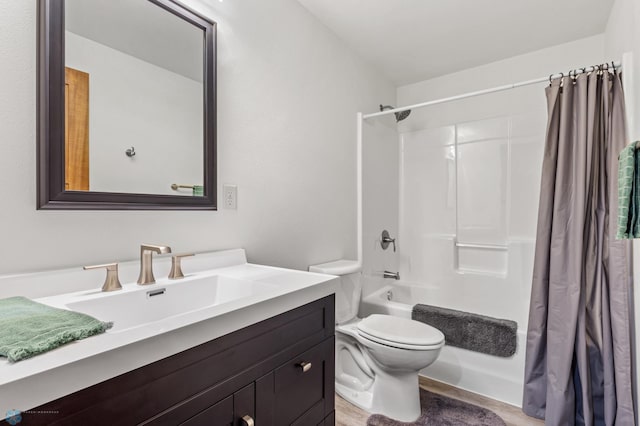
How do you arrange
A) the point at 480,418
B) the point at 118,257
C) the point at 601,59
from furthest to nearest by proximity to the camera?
the point at 601,59 < the point at 480,418 < the point at 118,257

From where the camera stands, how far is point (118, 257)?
1087 mm

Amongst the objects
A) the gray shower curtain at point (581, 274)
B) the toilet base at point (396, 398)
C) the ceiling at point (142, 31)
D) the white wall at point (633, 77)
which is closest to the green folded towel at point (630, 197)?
the white wall at point (633, 77)

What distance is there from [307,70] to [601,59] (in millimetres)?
2007

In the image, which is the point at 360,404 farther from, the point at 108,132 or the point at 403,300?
the point at 108,132

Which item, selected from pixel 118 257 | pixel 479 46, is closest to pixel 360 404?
pixel 118 257

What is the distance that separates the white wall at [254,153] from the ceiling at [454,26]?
0.17 metres

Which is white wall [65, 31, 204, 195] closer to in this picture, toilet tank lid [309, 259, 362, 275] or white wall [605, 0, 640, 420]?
toilet tank lid [309, 259, 362, 275]

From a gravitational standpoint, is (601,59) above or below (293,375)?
above

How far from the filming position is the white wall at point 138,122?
1.05 m

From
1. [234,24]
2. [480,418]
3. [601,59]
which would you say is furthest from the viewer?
[601,59]

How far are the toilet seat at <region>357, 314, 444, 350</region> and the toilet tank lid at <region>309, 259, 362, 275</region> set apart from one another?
307 mm

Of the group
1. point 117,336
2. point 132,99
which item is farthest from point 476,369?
point 132,99

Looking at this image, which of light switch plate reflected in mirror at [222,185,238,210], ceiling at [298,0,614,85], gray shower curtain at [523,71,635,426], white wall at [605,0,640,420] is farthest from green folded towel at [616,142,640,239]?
light switch plate reflected in mirror at [222,185,238,210]

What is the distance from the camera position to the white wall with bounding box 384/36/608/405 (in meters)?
2.38
